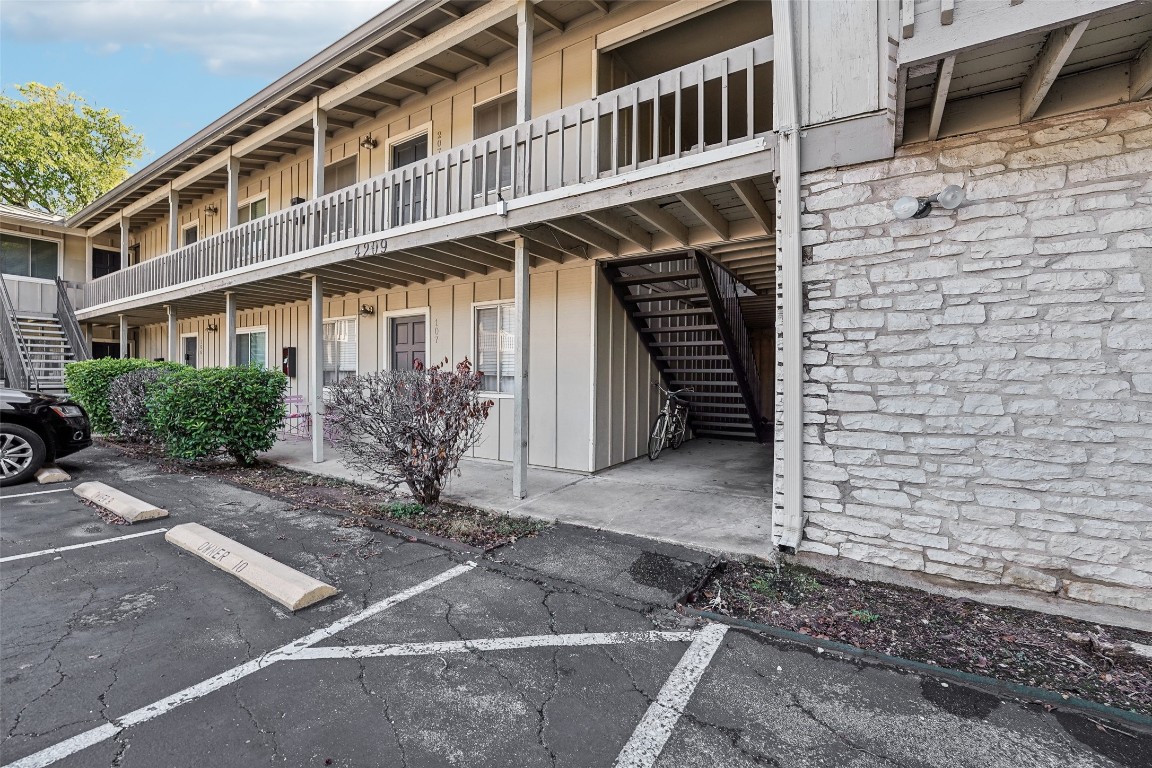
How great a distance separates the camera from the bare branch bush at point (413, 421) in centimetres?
476

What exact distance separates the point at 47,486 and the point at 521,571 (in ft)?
20.1

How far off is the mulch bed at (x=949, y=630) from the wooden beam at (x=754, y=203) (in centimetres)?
299

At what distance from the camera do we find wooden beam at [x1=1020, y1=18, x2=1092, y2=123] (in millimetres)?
2443

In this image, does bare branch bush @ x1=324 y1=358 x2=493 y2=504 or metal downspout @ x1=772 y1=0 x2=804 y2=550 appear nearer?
metal downspout @ x1=772 y1=0 x2=804 y2=550

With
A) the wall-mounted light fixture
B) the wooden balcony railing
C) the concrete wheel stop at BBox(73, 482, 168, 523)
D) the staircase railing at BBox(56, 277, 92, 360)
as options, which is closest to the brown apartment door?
the wooden balcony railing

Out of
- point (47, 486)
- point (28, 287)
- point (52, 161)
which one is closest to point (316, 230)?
point (47, 486)

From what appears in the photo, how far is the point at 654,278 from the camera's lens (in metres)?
6.70

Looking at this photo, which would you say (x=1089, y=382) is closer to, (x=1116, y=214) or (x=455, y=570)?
(x=1116, y=214)

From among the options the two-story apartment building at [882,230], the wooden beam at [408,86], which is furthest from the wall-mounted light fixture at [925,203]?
the wooden beam at [408,86]

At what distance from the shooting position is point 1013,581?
124 inches

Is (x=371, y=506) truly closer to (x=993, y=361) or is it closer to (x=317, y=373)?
(x=317, y=373)

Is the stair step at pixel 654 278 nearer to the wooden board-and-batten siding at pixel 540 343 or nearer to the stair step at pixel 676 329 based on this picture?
the wooden board-and-batten siding at pixel 540 343

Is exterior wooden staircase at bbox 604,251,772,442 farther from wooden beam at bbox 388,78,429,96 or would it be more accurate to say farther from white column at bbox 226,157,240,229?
white column at bbox 226,157,240,229

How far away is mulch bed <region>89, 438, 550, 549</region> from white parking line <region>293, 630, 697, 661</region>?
141 centimetres
